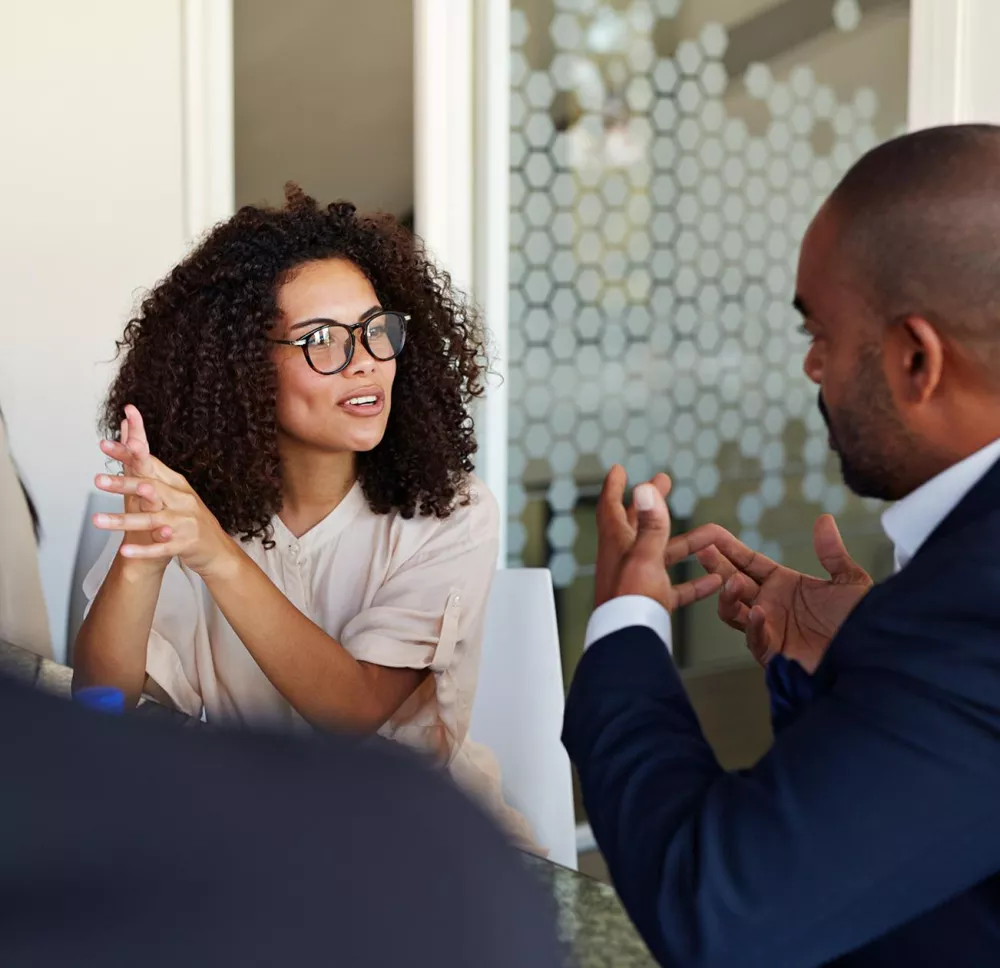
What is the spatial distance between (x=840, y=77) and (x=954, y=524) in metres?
2.81

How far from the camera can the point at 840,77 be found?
3.25 m

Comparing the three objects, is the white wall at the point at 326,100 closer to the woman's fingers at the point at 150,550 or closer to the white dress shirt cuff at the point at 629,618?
the woman's fingers at the point at 150,550

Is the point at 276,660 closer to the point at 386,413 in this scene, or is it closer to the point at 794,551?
the point at 386,413

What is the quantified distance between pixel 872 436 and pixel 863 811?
0.27 m

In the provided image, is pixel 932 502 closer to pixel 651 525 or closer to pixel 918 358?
pixel 918 358

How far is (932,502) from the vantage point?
799 mm

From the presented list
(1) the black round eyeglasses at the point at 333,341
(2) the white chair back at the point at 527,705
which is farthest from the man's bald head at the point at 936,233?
(2) the white chair back at the point at 527,705

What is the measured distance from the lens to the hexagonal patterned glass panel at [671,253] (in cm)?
291

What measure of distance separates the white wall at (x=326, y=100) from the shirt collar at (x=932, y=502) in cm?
221

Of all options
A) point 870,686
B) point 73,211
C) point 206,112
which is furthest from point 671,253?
point 870,686

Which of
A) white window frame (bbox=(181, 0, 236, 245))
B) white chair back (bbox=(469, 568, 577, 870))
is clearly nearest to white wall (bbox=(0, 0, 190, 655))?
white window frame (bbox=(181, 0, 236, 245))

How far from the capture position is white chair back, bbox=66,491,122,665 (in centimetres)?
226

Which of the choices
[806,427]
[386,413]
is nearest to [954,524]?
[386,413]

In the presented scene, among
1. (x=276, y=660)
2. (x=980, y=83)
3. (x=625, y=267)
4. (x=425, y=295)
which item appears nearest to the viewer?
(x=276, y=660)
